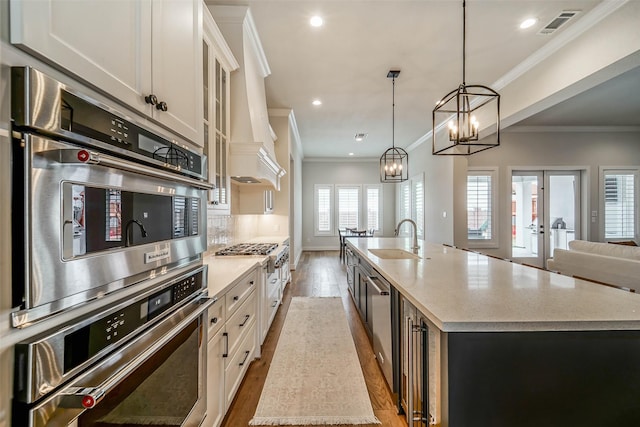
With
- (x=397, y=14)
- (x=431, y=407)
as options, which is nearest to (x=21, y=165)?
(x=431, y=407)

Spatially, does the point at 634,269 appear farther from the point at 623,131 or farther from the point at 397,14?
the point at 623,131

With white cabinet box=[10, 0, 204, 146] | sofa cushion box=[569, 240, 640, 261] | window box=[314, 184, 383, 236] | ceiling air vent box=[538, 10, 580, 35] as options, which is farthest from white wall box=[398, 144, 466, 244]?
white cabinet box=[10, 0, 204, 146]

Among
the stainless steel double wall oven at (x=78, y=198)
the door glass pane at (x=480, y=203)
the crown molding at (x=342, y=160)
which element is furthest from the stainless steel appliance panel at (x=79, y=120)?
the crown molding at (x=342, y=160)

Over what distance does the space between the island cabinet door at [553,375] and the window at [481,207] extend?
5.36 meters

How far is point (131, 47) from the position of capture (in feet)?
2.97

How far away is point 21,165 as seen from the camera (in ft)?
1.86

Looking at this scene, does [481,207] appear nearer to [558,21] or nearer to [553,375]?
[558,21]

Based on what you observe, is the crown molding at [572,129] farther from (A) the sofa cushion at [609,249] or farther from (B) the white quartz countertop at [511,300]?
(B) the white quartz countertop at [511,300]

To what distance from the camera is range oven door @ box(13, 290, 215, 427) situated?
63cm

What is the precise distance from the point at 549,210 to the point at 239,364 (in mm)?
6957

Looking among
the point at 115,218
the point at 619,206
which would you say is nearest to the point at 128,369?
the point at 115,218

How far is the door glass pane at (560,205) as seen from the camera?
20.1 ft

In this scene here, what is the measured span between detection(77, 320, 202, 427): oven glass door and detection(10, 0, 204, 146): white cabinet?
0.83m

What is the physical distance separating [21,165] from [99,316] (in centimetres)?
39
